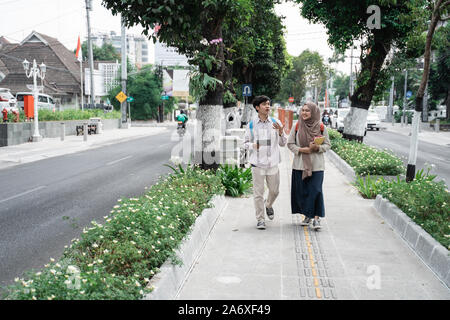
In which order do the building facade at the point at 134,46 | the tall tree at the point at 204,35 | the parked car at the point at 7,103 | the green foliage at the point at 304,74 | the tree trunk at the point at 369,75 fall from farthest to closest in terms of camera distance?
the building facade at the point at 134,46 < the green foliage at the point at 304,74 < the parked car at the point at 7,103 < the tree trunk at the point at 369,75 < the tall tree at the point at 204,35

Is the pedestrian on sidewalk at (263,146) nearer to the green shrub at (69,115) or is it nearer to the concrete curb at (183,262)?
the concrete curb at (183,262)

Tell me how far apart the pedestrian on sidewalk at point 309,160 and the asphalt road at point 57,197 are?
116 inches

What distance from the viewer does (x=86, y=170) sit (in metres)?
14.1

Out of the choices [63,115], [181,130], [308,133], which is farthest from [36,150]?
[308,133]

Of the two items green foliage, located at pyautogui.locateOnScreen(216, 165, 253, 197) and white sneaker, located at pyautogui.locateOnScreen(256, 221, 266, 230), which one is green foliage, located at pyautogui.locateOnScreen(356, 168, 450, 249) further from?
green foliage, located at pyautogui.locateOnScreen(216, 165, 253, 197)

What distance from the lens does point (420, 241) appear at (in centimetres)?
580

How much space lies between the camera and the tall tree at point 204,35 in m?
7.69

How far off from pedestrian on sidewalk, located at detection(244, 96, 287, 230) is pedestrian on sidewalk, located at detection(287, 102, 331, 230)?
10.9 inches

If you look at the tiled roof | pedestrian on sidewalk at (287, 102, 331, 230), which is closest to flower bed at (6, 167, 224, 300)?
pedestrian on sidewalk at (287, 102, 331, 230)

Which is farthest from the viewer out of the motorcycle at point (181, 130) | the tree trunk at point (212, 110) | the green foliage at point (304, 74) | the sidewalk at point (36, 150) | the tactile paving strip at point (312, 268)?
the green foliage at point (304, 74)

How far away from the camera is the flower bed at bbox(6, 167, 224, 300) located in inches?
133

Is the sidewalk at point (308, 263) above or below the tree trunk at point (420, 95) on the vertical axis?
below

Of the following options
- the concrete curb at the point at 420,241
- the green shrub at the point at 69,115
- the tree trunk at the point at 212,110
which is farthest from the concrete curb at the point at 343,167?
the green shrub at the point at 69,115
